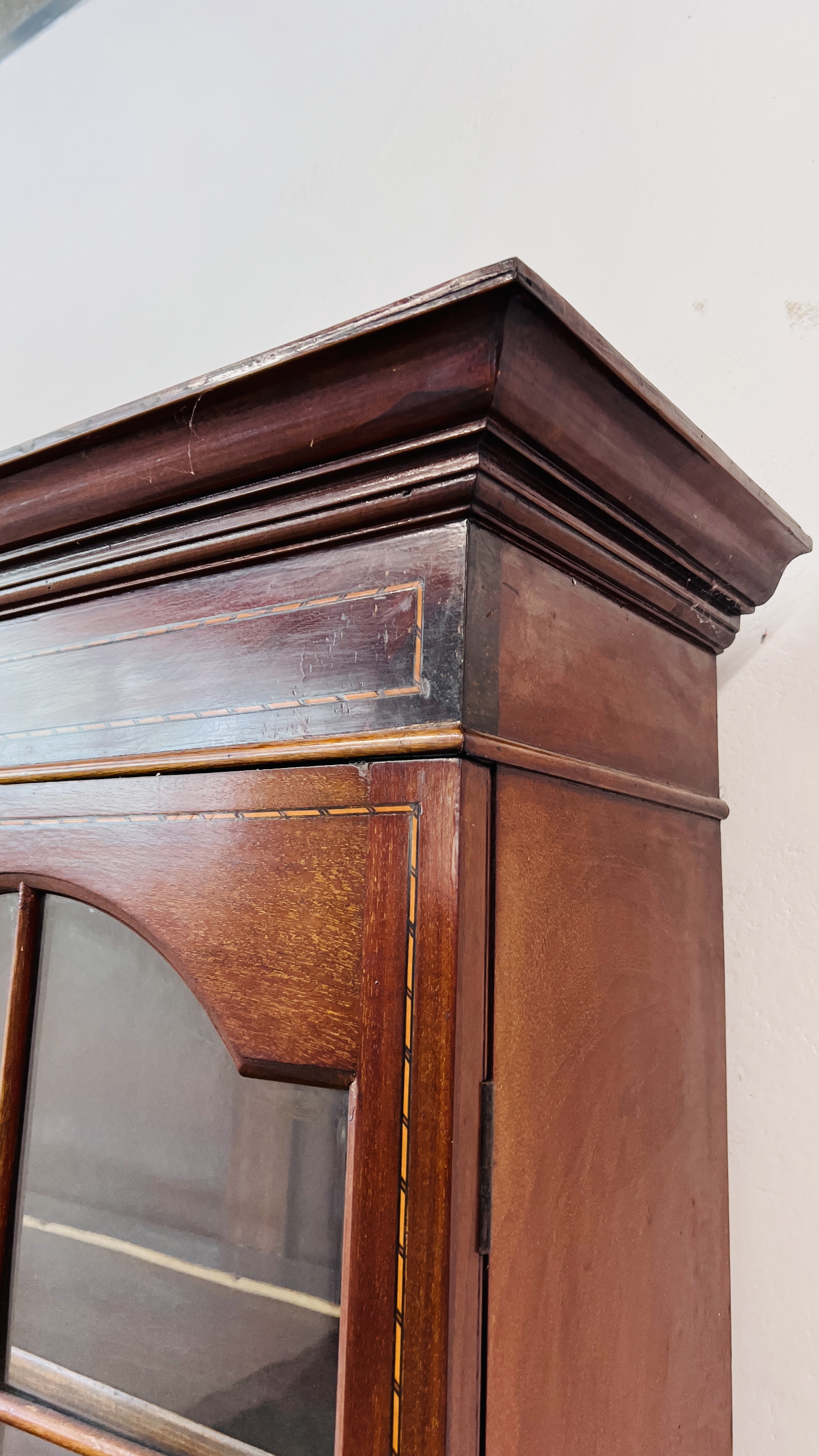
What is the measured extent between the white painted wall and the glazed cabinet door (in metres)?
0.38

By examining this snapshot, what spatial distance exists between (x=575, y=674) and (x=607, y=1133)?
9.3 inches

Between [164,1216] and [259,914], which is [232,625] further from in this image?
[164,1216]

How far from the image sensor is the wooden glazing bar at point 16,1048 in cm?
53

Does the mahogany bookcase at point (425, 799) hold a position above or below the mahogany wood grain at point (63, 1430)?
above

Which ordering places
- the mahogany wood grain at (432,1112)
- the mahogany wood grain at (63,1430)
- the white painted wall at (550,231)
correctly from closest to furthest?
the mahogany wood grain at (432,1112), the mahogany wood grain at (63,1430), the white painted wall at (550,231)

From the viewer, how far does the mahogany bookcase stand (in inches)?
15.1

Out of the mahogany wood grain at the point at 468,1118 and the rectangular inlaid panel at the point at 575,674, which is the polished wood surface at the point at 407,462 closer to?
the rectangular inlaid panel at the point at 575,674

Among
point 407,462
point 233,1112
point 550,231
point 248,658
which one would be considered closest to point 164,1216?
point 233,1112

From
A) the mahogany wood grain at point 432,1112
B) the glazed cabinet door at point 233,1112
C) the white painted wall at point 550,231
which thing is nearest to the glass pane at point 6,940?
the glazed cabinet door at point 233,1112

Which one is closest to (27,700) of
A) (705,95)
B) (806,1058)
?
(806,1058)

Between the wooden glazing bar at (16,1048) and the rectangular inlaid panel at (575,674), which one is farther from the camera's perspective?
the wooden glazing bar at (16,1048)

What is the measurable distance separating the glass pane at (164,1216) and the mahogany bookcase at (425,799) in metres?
0.02

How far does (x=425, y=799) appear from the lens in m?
0.40

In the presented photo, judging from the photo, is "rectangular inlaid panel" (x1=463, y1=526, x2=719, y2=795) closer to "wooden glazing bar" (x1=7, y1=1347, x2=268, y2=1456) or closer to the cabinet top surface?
the cabinet top surface
